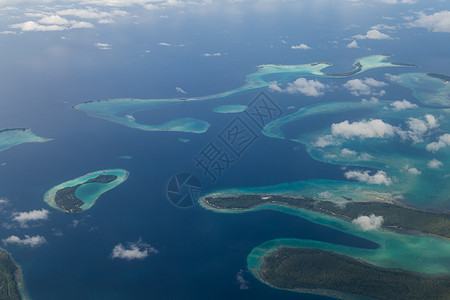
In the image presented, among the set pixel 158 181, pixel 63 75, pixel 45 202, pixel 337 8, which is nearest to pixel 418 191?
pixel 158 181

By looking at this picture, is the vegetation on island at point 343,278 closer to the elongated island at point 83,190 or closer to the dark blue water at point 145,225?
the dark blue water at point 145,225

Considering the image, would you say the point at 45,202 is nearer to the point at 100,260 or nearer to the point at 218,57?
the point at 100,260
